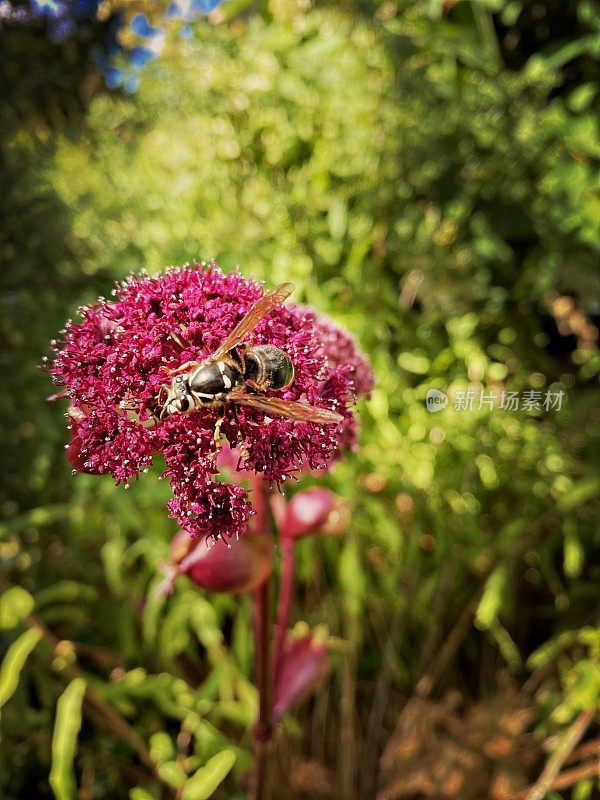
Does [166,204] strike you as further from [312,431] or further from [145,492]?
[312,431]

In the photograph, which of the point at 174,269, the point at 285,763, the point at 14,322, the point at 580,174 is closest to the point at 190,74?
the point at 14,322

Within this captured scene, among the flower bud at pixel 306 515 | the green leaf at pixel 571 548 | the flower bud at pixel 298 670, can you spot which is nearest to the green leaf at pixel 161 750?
the flower bud at pixel 298 670

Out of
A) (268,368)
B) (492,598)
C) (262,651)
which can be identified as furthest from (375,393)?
(268,368)

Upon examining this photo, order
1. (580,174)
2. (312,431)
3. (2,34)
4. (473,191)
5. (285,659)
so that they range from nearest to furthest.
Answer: (312,431)
(285,659)
(580,174)
(473,191)
(2,34)

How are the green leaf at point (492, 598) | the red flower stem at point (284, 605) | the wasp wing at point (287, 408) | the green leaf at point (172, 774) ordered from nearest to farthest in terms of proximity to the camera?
the wasp wing at point (287, 408) → the red flower stem at point (284, 605) → the green leaf at point (172, 774) → the green leaf at point (492, 598)

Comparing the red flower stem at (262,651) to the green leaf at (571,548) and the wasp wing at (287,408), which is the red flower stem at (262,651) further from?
the green leaf at (571,548)

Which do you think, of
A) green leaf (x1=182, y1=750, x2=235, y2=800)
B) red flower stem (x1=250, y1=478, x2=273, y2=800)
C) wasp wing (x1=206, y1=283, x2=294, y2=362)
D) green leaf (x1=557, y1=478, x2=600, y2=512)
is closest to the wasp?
wasp wing (x1=206, y1=283, x2=294, y2=362)

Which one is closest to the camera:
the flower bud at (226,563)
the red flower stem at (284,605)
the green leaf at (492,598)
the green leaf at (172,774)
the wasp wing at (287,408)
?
the wasp wing at (287,408)
